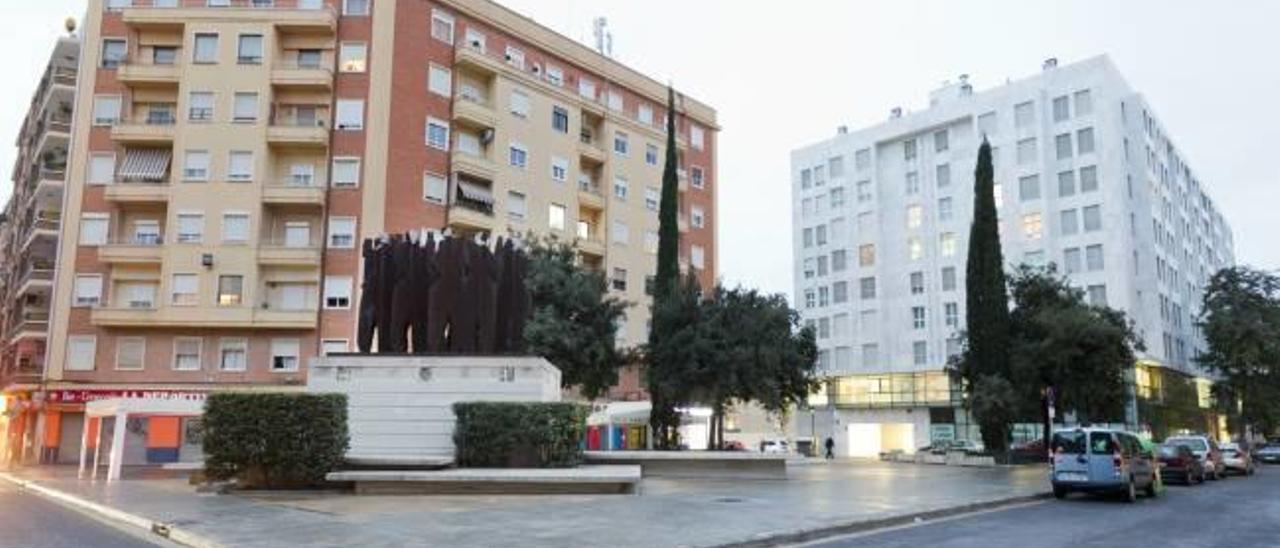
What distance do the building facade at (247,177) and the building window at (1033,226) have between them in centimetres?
3830

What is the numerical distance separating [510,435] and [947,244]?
5896cm

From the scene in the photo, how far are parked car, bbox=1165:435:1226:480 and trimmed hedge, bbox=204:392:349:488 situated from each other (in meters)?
26.2

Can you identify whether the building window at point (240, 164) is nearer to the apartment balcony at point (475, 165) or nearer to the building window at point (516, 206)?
the apartment balcony at point (475, 165)

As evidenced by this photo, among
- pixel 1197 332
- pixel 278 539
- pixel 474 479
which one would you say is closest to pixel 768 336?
Result: pixel 474 479

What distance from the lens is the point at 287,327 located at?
140 ft

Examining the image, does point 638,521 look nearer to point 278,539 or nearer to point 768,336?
point 278,539

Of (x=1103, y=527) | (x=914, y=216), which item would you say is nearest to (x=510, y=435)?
(x=1103, y=527)

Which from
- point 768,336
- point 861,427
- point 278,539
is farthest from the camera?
point 861,427

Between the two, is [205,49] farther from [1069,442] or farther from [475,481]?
[1069,442]

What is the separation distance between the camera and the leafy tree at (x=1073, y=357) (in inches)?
1575

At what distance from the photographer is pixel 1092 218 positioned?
2576 inches

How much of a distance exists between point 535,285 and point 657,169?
23697mm

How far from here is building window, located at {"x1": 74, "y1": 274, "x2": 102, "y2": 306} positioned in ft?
141

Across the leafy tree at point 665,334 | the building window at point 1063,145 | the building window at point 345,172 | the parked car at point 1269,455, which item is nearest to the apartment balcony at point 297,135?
the building window at point 345,172
